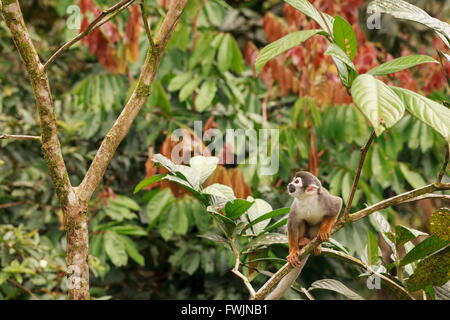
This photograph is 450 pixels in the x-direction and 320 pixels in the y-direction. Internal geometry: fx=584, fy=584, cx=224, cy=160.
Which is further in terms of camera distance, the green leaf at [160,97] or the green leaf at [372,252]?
the green leaf at [160,97]

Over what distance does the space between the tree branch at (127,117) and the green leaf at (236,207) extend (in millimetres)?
300

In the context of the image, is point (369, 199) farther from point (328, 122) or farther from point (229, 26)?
point (229, 26)

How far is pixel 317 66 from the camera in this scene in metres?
2.79

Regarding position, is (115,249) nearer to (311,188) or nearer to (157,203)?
(157,203)

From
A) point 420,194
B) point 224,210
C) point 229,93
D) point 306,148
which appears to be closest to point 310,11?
point 420,194

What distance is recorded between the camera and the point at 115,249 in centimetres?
278

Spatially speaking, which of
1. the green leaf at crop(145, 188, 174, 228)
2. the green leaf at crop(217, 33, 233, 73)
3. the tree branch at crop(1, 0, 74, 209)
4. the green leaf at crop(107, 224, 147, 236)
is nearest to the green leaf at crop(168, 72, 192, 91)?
the green leaf at crop(217, 33, 233, 73)

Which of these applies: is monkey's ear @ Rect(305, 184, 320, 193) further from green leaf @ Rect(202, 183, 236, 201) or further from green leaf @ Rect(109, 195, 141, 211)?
green leaf @ Rect(109, 195, 141, 211)

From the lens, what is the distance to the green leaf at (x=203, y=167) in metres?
1.49

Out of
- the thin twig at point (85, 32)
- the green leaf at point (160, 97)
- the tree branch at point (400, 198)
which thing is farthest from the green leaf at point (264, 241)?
the green leaf at point (160, 97)

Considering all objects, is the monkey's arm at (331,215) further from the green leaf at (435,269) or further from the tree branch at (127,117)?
the tree branch at (127,117)

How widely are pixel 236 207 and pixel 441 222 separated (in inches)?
18.1

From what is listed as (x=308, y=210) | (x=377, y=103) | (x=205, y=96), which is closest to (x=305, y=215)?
(x=308, y=210)
